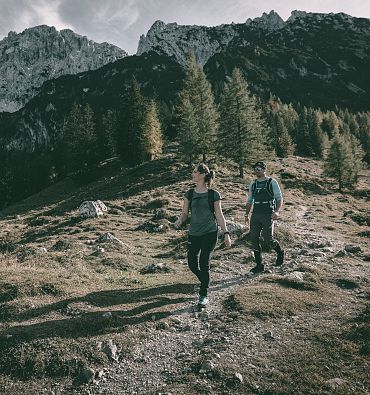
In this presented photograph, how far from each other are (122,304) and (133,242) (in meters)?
9.68

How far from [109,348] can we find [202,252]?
2.94m

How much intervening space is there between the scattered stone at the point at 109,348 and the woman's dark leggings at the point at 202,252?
2656 mm

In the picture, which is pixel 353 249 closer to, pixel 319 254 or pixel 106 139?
pixel 319 254

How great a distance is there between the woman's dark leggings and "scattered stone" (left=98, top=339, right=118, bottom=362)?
2656 millimetres

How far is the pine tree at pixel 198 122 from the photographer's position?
4650cm

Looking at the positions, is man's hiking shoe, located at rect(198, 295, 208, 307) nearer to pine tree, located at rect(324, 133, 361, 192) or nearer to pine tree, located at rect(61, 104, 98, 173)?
pine tree, located at rect(324, 133, 361, 192)

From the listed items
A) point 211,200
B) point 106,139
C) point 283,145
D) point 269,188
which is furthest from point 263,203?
point 283,145

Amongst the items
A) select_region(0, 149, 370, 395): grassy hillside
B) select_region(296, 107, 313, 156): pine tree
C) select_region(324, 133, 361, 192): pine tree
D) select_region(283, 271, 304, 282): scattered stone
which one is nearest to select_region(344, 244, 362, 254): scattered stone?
select_region(0, 149, 370, 395): grassy hillside

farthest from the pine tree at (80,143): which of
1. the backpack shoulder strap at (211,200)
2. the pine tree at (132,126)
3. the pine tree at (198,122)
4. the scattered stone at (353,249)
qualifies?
the backpack shoulder strap at (211,200)

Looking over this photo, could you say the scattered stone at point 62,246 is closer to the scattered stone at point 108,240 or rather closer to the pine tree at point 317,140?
the scattered stone at point 108,240

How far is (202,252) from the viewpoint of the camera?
26.7ft

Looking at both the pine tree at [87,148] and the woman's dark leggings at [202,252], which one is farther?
the pine tree at [87,148]

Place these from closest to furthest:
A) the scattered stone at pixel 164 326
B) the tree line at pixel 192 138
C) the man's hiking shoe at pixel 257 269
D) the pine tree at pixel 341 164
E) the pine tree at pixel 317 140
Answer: the scattered stone at pixel 164 326 → the man's hiking shoe at pixel 257 269 → the tree line at pixel 192 138 → the pine tree at pixel 341 164 → the pine tree at pixel 317 140

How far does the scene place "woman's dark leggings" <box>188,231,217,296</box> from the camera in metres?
8.05
